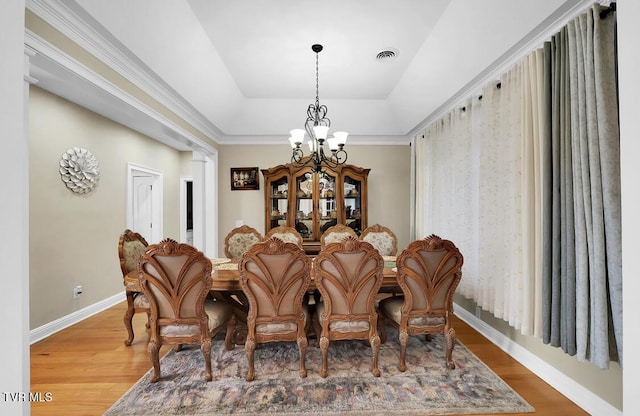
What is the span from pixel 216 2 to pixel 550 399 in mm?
3616

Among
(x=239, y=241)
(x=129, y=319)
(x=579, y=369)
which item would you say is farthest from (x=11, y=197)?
(x=239, y=241)

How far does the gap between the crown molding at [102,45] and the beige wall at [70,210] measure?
1210 mm

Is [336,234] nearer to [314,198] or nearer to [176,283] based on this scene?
[314,198]

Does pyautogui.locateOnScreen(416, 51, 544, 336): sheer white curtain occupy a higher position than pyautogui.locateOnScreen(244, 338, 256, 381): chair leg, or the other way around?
pyautogui.locateOnScreen(416, 51, 544, 336): sheer white curtain

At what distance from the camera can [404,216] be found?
15.7 feet

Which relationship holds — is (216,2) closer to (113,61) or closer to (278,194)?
(113,61)

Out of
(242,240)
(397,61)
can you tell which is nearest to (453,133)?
(397,61)

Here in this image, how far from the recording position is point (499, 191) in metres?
2.46

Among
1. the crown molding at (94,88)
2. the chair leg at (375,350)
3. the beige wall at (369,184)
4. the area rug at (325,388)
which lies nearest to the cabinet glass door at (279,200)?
the beige wall at (369,184)

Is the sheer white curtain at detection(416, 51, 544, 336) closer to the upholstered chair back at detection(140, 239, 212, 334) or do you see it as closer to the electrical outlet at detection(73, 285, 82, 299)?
the upholstered chair back at detection(140, 239, 212, 334)

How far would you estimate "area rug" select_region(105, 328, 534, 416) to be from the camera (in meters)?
1.85

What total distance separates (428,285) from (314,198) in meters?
2.50

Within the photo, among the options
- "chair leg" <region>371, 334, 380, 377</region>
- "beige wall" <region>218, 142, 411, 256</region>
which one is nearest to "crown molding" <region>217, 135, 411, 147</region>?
"beige wall" <region>218, 142, 411, 256</region>

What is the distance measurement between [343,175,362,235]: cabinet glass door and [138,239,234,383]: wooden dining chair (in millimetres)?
2720
